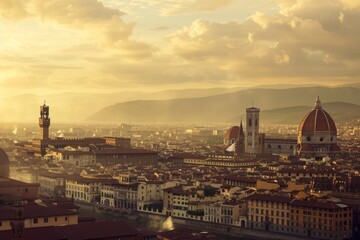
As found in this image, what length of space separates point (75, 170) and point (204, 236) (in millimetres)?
46857

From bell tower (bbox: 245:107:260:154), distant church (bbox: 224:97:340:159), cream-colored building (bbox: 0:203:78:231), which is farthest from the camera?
bell tower (bbox: 245:107:260:154)

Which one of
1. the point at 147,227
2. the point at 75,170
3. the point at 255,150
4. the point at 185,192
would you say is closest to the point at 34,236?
the point at 147,227

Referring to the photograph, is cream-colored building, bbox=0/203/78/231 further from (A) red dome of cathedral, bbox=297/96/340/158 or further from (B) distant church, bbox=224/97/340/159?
(A) red dome of cathedral, bbox=297/96/340/158

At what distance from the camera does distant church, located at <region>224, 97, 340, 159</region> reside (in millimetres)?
119438

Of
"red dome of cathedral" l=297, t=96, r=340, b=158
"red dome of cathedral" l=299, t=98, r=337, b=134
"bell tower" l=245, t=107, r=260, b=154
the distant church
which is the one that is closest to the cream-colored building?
the distant church

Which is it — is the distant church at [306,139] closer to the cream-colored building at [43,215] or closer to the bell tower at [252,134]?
the bell tower at [252,134]

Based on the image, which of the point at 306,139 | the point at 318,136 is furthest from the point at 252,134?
the point at 318,136

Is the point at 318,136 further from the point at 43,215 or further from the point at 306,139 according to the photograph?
→ the point at 43,215

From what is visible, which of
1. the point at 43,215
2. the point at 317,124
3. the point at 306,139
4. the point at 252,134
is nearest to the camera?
the point at 43,215

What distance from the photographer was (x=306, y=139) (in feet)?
397

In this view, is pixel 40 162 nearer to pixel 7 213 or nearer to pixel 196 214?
pixel 196 214

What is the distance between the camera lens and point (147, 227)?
61906mm

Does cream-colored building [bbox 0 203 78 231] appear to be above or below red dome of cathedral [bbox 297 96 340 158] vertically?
below

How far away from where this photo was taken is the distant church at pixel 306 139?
392 feet
